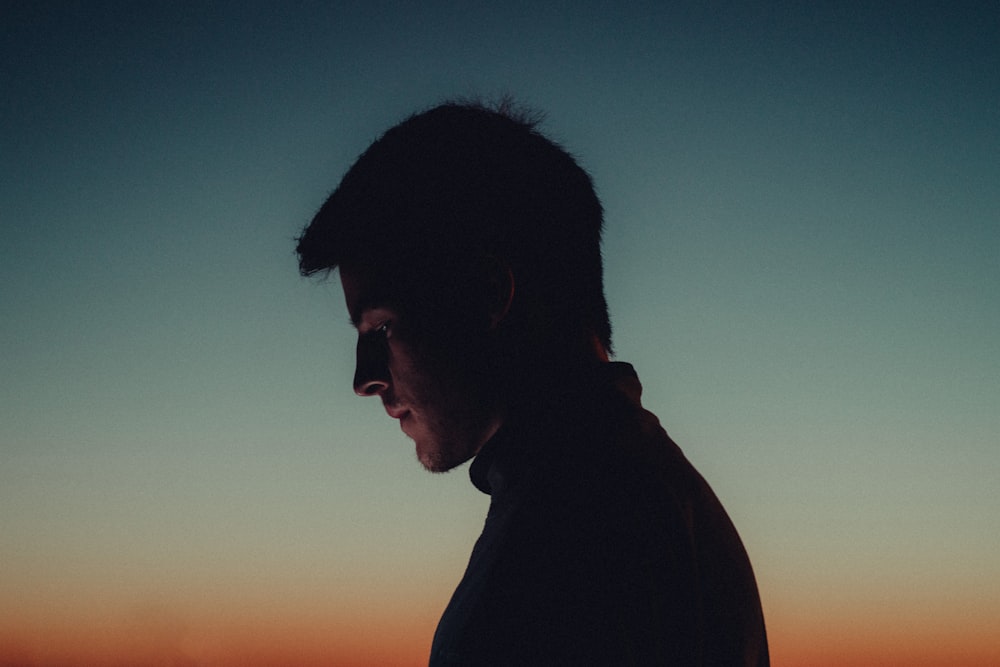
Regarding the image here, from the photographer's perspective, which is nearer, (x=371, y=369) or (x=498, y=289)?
(x=498, y=289)

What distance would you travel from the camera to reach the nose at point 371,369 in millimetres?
2162

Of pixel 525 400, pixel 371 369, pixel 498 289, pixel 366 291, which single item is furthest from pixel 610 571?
pixel 366 291

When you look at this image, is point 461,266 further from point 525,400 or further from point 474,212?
point 525,400

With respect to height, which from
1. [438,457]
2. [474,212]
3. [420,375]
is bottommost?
[438,457]

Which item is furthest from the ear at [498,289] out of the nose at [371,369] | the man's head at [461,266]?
the nose at [371,369]

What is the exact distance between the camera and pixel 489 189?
2201 mm

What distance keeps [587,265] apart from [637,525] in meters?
1.10

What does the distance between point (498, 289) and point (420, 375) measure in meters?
0.34

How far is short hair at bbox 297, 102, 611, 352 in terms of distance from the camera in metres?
2.07

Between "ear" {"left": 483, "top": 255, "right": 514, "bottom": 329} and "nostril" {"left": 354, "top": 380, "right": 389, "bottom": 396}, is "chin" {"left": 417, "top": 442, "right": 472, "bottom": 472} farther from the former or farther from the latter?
"ear" {"left": 483, "top": 255, "right": 514, "bottom": 329}

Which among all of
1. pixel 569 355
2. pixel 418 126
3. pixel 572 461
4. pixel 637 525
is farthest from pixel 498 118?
pixel 637 525

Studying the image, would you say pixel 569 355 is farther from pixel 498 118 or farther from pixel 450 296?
pixel 498 118

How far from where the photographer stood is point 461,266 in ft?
6.69

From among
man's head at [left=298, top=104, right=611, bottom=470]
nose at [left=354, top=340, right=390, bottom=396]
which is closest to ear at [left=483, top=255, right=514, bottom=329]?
man's head at [left=298, top=104, right=611, bottom=470]
